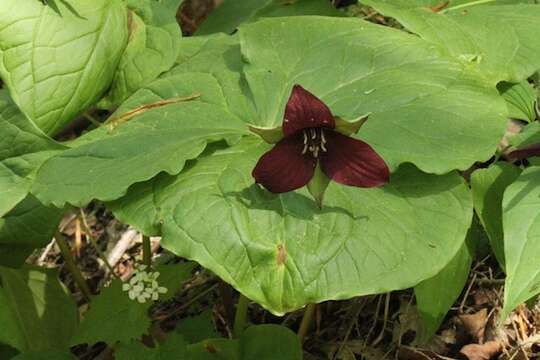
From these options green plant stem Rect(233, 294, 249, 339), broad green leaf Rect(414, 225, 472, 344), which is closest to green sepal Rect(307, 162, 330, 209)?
broad green leaf Rect(414, 225, 472, 344)

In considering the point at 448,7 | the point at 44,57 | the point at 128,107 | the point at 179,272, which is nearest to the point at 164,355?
the point at 179,272

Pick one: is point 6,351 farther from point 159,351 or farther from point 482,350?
point 482,350

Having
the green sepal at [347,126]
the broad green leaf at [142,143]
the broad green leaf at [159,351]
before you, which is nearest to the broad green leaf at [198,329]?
the broad green leaf at [159,351]

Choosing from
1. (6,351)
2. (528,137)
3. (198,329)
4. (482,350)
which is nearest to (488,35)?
(528,137)

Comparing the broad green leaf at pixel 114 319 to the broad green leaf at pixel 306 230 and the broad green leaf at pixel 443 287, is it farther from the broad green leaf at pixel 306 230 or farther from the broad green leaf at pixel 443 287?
A: the broad green leaf at pixel 443 287

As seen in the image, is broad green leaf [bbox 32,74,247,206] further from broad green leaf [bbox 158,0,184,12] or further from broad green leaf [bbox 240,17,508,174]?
broad green leaf [bbox 158,0,184,12]

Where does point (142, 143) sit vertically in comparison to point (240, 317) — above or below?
above

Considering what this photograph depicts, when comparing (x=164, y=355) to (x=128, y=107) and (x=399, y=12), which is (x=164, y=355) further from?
(x=399, y=12)
